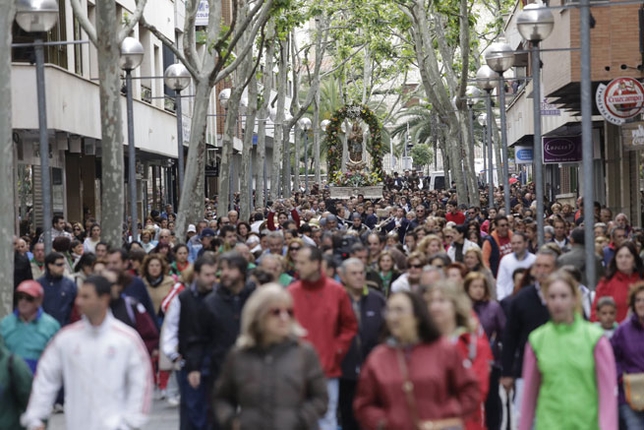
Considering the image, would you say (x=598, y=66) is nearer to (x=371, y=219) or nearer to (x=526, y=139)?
(x=371, y=219)

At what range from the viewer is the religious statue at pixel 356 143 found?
2653 inches

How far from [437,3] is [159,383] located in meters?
18.0

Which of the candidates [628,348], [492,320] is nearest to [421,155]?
[492,320]

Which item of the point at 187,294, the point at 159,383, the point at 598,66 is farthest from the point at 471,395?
the point at 598,66

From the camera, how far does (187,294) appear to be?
1127cm

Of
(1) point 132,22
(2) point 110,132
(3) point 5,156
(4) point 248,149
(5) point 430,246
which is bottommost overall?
(5) point 430,246

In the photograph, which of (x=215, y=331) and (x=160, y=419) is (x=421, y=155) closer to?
(x=160, y=419)

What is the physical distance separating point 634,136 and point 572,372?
13.8m

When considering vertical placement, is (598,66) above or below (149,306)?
above

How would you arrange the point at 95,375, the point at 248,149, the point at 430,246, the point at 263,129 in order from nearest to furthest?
the point at 95,375
the point at 430,246
the point at 248,149
the point at 263,129

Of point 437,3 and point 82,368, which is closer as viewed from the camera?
point 82,368

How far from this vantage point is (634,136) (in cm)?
2156

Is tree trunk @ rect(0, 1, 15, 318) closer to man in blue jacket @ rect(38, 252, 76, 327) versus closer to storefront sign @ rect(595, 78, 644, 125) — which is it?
man in blue jacket @ rect(38, 252, 76, 327)

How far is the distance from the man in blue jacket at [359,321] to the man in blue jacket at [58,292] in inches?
138
